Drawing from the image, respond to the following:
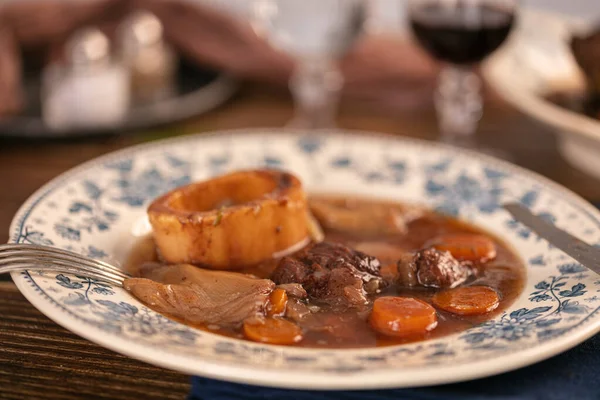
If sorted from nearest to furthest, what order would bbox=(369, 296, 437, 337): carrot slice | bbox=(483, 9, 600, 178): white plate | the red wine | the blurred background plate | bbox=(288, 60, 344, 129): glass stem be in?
bbox=(369, 296, 437, 337): carrot slice → bbox=(483, 9, 600, 178): white plate → the red wine → the blurred background plate → bbox=(288, 60, 344, 129): glass stem

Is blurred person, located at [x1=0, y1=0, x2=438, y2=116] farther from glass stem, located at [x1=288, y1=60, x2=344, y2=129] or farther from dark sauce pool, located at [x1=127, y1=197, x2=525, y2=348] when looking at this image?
dark sauce pool, located at [x1=127, y1=197, x2=525, y2=348]

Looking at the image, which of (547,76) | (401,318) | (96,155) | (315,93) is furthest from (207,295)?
(547,76)

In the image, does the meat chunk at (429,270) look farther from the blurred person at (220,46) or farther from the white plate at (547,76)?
the blurred person at (220,46)

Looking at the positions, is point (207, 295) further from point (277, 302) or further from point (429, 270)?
point (429, 270)

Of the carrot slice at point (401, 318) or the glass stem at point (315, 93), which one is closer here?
the carrot slice at point (401, 318)

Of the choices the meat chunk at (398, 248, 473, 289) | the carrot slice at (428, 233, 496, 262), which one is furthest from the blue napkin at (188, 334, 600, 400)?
the carrot slice at (428, 233, 496, 262)

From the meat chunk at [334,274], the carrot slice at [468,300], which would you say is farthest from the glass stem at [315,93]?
the carrot slice at [468,300]

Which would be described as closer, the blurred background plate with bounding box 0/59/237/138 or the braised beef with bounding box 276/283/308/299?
the braised beef with bounding box 276/283/308/299
